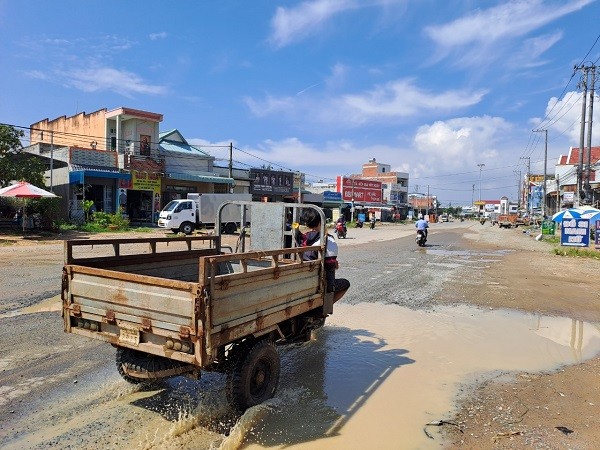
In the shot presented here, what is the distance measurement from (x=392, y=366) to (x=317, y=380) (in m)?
1.09

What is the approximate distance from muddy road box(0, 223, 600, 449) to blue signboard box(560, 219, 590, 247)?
558 inches

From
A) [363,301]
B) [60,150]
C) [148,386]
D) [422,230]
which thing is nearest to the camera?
[148,386]

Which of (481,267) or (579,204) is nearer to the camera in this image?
(481,267)

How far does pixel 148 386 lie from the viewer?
178 inches

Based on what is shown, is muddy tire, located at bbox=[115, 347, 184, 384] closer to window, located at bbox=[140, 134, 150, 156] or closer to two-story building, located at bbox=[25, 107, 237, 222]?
two-story building, located at bbox=[25, 107, 237, 222]

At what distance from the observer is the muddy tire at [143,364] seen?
3797mm

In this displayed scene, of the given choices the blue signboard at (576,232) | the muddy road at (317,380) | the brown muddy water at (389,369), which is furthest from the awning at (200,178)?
the brown muddy water at (389,369)

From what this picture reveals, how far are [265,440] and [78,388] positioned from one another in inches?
81.9

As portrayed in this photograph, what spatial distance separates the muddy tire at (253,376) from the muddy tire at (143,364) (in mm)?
486

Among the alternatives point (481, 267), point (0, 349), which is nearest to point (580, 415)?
point (0, 349)

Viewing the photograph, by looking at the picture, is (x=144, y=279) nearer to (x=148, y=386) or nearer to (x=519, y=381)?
(x=148, y=386)

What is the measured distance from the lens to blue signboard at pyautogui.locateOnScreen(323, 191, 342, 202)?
5440 cm

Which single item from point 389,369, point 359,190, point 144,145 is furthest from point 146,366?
point 359,190

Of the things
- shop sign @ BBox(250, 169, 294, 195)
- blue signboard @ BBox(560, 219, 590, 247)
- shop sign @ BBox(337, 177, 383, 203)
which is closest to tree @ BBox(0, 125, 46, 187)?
shop sign @ BBox(250, 169, 294, 195)
